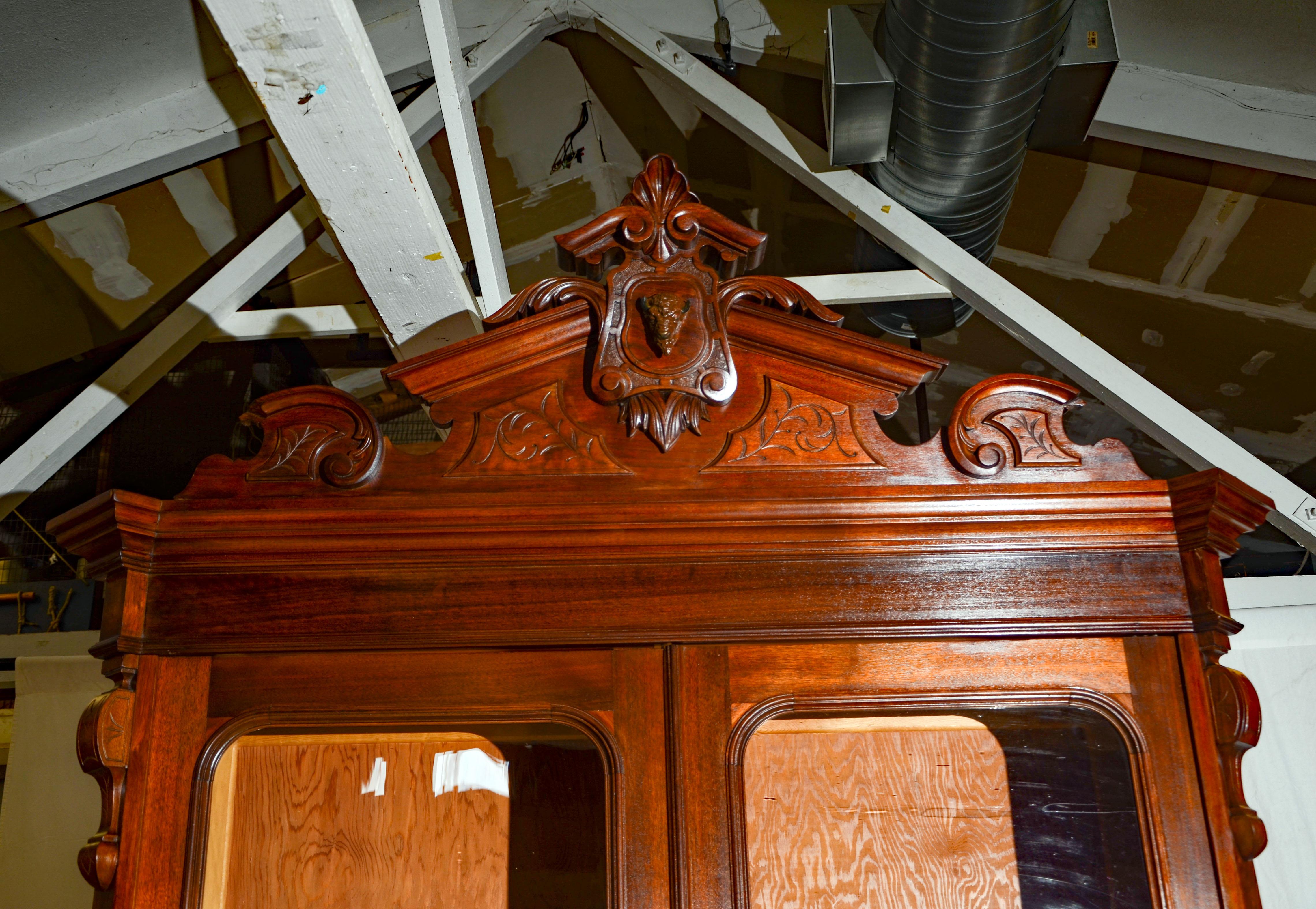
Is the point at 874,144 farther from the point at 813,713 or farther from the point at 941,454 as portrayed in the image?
the point at 813,713

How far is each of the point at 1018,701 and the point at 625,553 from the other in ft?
1.40

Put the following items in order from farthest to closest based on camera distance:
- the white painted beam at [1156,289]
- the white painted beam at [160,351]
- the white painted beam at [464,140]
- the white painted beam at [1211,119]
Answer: the white painted beam at [1156,289] < the white painted beam at [160,351] < the white painted beam at [1211,119] < the white painted beam at [464,140]

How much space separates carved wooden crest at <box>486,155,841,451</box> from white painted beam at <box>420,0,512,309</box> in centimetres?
22

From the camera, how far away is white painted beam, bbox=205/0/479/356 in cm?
95

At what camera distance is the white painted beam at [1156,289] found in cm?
188

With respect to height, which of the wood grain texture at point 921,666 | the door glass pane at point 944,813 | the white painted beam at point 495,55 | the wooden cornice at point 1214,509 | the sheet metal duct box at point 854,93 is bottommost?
the door glass pane at point 944,813

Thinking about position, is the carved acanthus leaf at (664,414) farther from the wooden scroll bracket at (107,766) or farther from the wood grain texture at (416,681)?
the wooden scroll bracket at (107,766)

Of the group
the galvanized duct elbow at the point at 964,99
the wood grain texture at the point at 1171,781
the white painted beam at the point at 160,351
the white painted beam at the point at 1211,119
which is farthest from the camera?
the white painted beam at the point at 160,351

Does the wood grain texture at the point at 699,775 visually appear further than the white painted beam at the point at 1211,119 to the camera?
No

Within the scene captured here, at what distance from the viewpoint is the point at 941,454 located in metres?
1.00

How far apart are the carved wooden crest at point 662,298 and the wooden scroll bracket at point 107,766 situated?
0.54m

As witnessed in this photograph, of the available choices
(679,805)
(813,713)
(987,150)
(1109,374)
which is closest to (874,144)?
(987,150)

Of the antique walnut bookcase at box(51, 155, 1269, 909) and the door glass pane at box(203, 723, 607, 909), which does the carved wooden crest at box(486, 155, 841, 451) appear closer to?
the antique walnut bookcase at box(51, 155, 1269, 909)

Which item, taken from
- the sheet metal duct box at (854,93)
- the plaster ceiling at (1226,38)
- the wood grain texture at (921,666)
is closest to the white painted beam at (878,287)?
the sheet metal duct box at (854,93)
